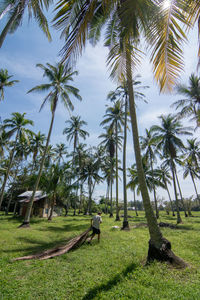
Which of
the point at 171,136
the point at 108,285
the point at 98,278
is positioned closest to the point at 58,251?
the point at 98,278

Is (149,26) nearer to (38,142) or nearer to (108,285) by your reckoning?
(108,285)

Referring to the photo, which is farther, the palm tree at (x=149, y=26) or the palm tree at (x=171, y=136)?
the palm tree at (x=171, y=136)

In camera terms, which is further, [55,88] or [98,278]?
[55,88]

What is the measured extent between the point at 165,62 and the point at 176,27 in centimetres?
69

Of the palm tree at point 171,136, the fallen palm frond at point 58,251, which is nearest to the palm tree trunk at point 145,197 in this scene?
the fallen palm frond at point 58,251

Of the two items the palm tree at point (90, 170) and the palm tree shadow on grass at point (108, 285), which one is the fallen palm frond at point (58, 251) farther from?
Answer: the palm tree at point (90, 170)

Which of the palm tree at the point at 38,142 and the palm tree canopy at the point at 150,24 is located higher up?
the palm tree at the point at 38,142

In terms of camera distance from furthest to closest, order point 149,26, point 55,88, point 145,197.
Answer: point 55,88 → point 145,197 → point 149,26

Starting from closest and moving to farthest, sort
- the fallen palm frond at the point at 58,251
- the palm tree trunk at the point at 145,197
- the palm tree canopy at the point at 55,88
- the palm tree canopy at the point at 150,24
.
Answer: the palm tree canopy at the point at 150,24, the palm tree trunk at the point at 145,197, the fallen palm frond at the point at 58,251, the palm tree canopy at the point at 55,88

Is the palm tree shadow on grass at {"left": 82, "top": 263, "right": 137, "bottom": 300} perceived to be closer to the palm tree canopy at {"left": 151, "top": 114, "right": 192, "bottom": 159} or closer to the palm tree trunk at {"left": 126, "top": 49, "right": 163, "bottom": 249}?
the palm tree trunk at {"left": 126, "top": 49, "right": 163, "bottom": 249}

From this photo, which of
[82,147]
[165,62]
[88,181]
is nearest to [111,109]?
[82,147]

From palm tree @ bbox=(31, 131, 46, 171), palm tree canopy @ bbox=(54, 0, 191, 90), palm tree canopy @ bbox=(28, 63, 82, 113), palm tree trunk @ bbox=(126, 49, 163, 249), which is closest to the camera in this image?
palm tree canopy @ bbox=(54, 0, 191, 90)

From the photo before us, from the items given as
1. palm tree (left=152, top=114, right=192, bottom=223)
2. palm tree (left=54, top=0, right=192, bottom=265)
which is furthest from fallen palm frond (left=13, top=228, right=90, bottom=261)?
palm tree (left=152, top=114, right=192, bottom=223)

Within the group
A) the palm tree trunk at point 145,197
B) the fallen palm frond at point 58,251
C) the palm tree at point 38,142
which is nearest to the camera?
the palm tree trunk at point 145,197
